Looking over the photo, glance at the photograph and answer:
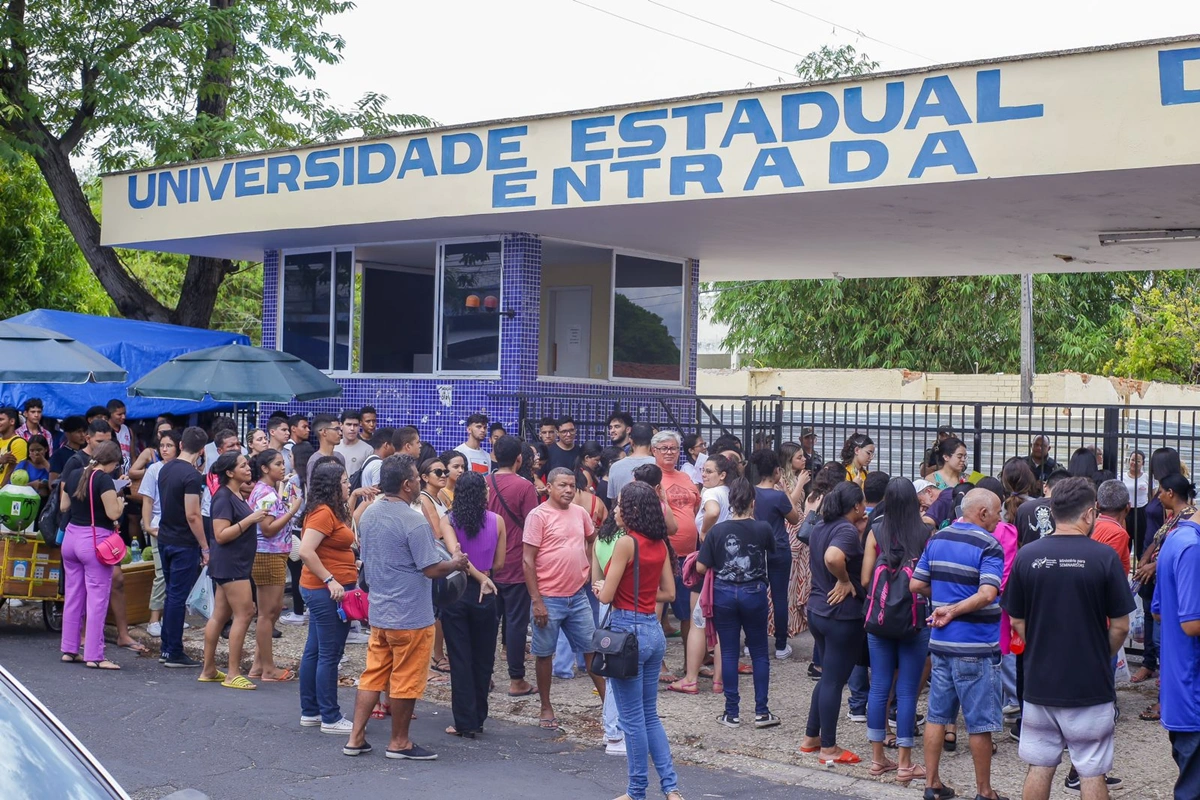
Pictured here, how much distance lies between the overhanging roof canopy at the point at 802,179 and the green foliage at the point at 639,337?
892 millimetres

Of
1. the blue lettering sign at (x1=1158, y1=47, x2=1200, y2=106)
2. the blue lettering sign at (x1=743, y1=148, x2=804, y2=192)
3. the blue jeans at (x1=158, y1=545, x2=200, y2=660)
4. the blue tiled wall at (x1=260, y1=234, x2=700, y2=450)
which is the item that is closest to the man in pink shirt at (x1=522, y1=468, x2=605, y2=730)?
the blue jeans at (x1=158, y1=545, x2=200, y2=660)

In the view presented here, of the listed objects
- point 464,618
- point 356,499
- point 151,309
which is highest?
point 151,309

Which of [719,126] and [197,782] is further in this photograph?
[719,126]

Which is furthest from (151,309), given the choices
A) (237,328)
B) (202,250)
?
(237,328)

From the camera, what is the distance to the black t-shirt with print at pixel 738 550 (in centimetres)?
848

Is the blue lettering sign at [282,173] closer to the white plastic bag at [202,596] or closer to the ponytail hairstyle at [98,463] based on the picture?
the white plastic bag at [202,596]

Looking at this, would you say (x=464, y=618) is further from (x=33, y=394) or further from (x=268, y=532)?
(x=33, y=394)

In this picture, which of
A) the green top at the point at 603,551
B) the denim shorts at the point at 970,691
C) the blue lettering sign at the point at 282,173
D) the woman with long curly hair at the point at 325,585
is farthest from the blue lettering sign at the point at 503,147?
the denim shorts at the point at 970,691

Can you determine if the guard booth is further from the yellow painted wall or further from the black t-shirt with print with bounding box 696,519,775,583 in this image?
the black t-shirt with print with bounding box 696,519,775,583

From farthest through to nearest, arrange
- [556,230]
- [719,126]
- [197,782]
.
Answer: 1. [556,230]
2. [719,126]
3. [197,782]

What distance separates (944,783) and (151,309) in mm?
15111

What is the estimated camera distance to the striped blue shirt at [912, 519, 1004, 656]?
686 centimetres

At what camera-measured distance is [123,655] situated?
1069 centimetres

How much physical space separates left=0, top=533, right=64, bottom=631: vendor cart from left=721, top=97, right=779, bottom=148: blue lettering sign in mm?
7012
